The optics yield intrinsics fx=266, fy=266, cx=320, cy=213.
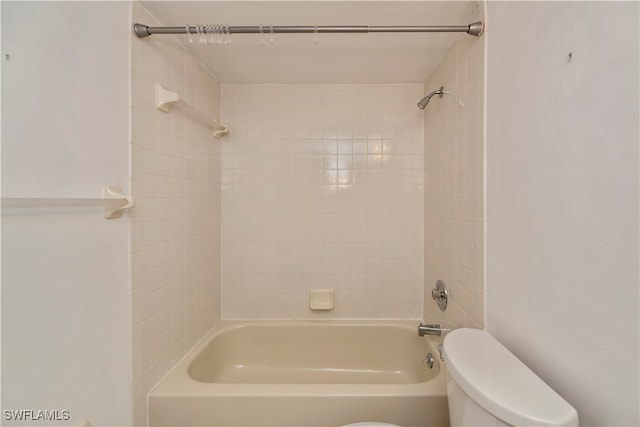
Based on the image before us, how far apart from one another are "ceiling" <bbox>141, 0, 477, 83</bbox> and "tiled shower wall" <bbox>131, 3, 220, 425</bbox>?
16cm

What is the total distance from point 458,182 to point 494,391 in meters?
0.89

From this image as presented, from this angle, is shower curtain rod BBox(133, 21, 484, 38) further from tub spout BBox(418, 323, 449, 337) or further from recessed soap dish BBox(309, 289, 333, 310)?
recessed soap dish BBox(309, 289, 333, 310)

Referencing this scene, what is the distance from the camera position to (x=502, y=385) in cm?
63

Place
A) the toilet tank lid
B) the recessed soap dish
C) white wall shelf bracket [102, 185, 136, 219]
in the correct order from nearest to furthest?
1. the toilet tank lid
2. white wall shelf bracket [102, 185, 136, 219]
3. the recessed soap dish

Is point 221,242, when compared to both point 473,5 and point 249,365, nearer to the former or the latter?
point 249,365

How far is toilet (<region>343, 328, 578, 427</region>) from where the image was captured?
1.77 feet

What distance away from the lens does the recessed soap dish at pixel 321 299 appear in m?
1.76

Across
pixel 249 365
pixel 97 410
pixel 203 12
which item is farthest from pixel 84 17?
pixel 249 365

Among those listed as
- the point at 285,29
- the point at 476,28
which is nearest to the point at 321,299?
the point at 285,29

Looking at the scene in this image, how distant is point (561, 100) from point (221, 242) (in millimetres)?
1805

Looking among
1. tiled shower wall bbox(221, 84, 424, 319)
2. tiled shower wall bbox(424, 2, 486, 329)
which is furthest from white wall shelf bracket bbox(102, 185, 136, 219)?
tiled shower wall bbox(424, 2, 486, 329)

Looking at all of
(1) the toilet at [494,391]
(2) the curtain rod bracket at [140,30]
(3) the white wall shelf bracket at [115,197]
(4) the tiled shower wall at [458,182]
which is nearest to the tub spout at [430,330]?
(4) the tiled shower wall at [458,182]

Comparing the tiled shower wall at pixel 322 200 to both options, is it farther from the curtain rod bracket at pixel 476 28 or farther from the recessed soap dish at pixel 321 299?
the curtain rod bracket at pixel 476 28

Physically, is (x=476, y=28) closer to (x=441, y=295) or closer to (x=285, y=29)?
(x=285, y=29)
